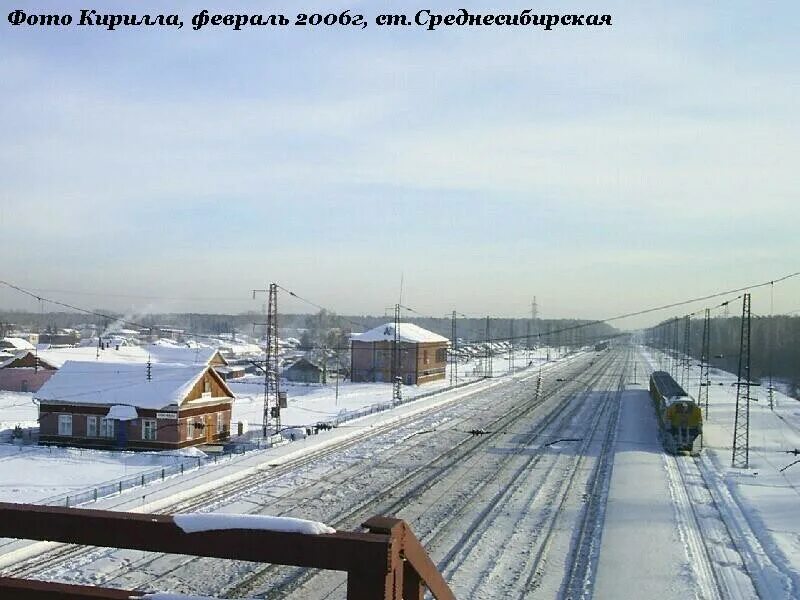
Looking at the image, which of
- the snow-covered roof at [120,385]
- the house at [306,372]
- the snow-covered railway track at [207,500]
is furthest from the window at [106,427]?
the house at [306,372]

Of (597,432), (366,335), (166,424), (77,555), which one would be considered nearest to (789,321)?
(366,335)

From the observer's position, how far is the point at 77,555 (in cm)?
1523

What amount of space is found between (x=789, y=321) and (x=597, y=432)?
365ft

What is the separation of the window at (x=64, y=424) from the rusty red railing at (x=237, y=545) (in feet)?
118

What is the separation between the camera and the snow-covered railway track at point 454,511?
14125 millimetres

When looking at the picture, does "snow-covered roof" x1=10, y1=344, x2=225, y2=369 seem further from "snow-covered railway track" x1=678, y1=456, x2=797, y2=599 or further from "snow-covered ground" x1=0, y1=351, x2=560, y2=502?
"snow-covered railway track" x1=678, y1=456, x2=797, y2=599

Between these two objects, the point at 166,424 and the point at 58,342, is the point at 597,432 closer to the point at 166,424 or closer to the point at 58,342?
the point at 166,424

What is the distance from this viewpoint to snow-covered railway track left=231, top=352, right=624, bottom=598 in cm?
1412

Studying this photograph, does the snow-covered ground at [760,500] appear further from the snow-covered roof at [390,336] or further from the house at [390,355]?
the snow-covered roof at [390,336]

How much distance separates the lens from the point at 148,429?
34.3 meters

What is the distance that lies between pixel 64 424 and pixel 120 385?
3.16 metres

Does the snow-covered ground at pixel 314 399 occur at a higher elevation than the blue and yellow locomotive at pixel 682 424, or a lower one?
lower

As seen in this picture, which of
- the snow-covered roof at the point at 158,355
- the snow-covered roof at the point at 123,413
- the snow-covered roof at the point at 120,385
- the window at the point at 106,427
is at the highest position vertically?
the snow-covered roof at the point at 158,355

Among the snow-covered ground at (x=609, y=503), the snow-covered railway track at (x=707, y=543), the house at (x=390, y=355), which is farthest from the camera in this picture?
the house at (x=390, y=355)
